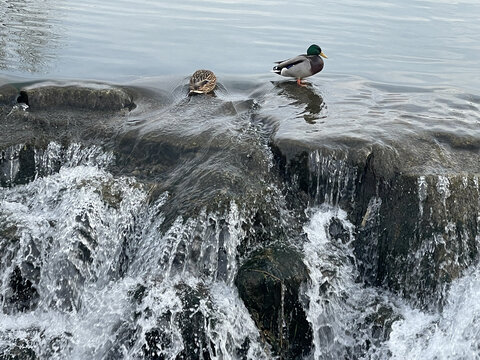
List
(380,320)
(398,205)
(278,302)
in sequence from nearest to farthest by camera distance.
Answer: (278,302) < (380,320) < (398,205)

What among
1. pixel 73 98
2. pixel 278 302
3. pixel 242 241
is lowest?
pixel 278 302

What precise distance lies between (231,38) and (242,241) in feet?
29.4

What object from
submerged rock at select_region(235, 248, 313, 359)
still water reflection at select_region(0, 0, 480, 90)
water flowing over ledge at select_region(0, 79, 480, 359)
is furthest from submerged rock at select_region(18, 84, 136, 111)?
submerged rock at select_region(235, 248, 313, 359)

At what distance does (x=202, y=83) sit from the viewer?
335 inches

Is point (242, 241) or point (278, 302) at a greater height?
point (242, 241)

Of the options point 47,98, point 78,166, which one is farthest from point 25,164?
point 47,98

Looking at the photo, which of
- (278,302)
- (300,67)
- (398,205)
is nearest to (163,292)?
(278,302)

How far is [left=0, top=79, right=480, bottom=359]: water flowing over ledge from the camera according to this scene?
17.2 ft

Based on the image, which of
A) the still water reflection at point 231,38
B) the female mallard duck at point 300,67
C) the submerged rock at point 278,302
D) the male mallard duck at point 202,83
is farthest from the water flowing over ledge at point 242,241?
the still water reflection at point 231,38

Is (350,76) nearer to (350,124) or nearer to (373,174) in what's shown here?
(350,124)

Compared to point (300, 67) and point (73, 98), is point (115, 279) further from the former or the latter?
point (300, 67)

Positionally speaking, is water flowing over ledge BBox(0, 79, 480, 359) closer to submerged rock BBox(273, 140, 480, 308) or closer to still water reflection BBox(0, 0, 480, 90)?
submerged rock BBox(273, 140, 480, 308)

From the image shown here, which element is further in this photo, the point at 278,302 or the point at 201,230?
the point at 201,230

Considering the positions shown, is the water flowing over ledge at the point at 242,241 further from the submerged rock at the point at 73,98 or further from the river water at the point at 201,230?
the submerged rock at the point at 73,98
